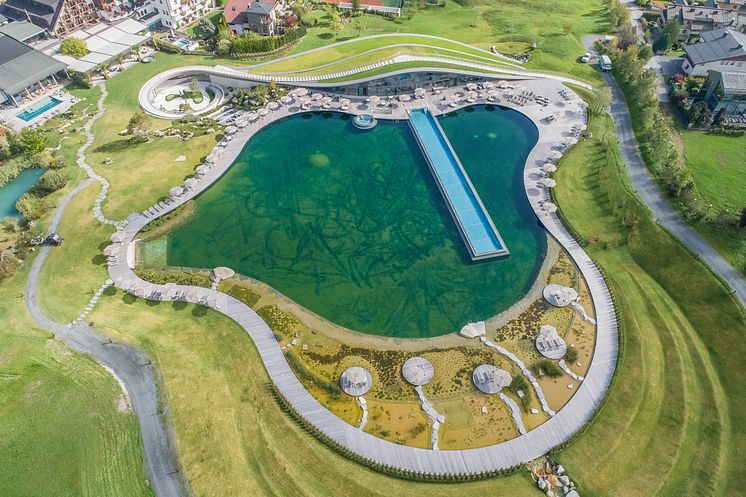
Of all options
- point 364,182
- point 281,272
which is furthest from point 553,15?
point 281,272

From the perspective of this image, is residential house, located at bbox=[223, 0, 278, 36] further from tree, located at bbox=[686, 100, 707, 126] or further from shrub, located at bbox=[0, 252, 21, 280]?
tree, located at bbox=[686, 100, 707, 126]

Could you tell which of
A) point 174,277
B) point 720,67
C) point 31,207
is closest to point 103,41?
point 31,207

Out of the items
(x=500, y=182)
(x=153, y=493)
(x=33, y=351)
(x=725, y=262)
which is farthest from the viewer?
(x=500, y=182)

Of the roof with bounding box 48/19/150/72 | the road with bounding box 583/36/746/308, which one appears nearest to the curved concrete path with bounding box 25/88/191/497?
the roof with bounding box 48/19/150/72

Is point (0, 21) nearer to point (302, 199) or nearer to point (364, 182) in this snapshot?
point (302, 199)

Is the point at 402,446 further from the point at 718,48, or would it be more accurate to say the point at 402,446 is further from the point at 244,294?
the point at 718,48
